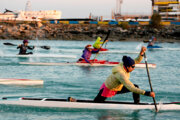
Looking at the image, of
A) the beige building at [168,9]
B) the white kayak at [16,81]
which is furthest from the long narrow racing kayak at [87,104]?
the beige building at [168,9]

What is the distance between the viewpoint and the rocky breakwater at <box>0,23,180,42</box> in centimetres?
7900

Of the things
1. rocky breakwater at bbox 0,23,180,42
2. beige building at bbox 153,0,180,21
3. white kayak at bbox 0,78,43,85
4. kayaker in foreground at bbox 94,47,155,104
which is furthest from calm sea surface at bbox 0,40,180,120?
beige building at bbox 153,0,180,21

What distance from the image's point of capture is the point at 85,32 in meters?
81.6

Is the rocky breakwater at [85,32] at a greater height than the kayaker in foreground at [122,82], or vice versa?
the kayaker in foreground at [122,82]

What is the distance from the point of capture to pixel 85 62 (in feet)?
76.1

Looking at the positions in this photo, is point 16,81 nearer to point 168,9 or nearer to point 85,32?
point 85,32

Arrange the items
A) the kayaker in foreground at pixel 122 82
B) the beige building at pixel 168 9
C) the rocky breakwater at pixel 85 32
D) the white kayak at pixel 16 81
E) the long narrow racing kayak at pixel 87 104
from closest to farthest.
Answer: the kayaker in foreground at pixel 122 82 → the long narrow racing kayak at pixel 87 104 → the white kayak at pixel 16 81 → the rocky breakwater at pixel 85 32 → the beige building at pixel 168 9

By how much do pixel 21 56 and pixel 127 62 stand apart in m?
19.5

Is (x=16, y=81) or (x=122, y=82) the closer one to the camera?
(x=122, y=82)

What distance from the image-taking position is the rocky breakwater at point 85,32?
259 ft

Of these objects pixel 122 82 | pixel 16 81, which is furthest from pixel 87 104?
pixel 16 81

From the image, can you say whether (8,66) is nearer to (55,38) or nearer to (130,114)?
(130,114)

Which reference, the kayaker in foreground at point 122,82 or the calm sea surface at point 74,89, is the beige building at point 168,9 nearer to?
the calm sea surface at point 74,89

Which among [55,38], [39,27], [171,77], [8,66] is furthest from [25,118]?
[39,27]
